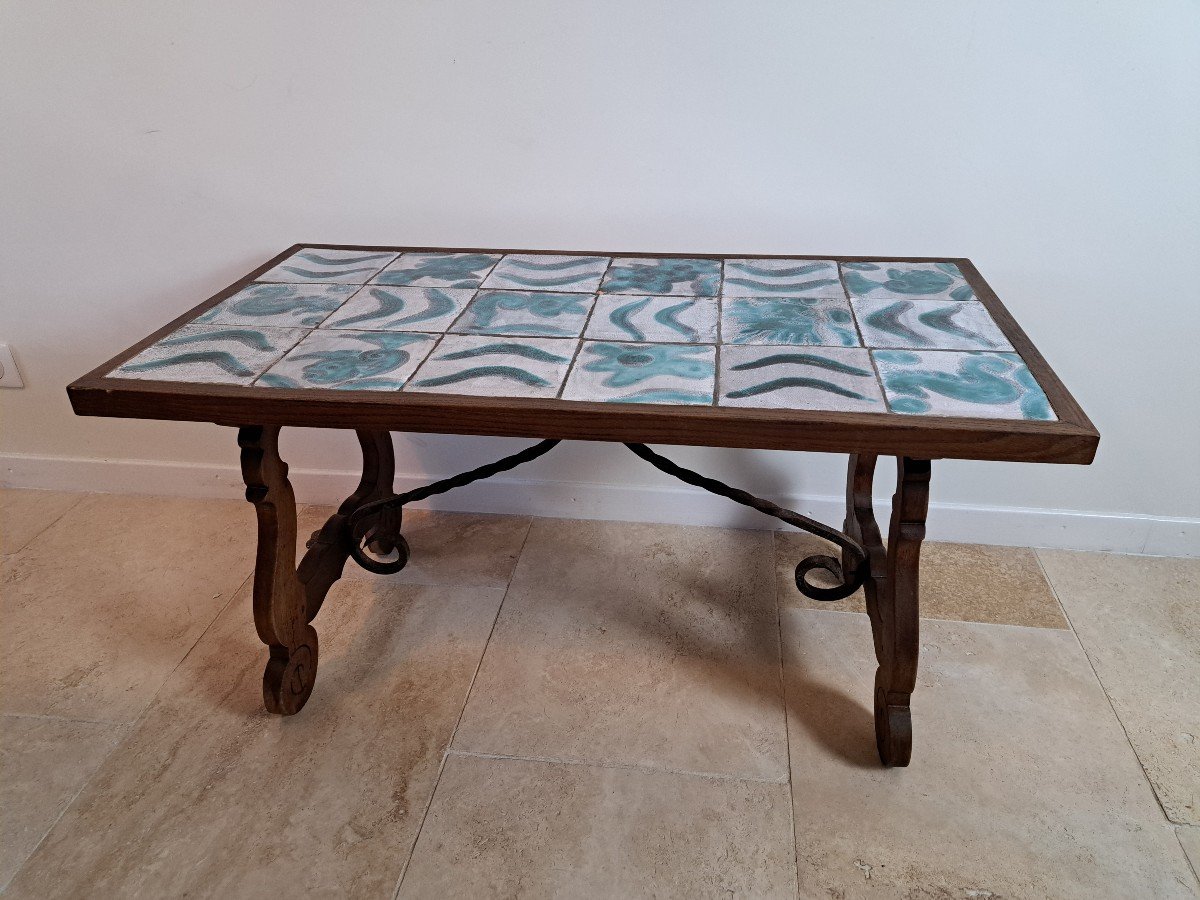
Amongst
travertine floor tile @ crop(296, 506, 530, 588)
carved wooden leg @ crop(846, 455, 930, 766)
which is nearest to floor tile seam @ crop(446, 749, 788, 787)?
carved wooden leg @ crop(846, 455, 930, 766)

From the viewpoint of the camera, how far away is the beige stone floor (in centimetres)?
140

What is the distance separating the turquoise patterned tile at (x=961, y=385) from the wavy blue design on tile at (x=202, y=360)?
3.15ft

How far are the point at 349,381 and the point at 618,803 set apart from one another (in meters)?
0.82

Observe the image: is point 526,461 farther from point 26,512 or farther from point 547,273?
point 26,512

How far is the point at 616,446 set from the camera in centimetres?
215

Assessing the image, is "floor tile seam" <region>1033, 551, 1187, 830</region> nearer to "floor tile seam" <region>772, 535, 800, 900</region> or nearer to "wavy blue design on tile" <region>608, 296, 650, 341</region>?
"floor tile seam" <region>772, 535, 800, 900</region>

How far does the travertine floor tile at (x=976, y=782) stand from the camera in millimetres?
1377

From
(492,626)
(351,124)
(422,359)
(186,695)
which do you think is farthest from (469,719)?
(351,124)

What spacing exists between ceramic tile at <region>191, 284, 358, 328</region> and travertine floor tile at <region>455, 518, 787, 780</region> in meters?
0.76

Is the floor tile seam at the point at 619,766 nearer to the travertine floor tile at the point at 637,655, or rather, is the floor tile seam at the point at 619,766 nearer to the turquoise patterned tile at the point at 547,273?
the travertine floor tile at the point at 637,655

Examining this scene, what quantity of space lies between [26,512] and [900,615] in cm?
216

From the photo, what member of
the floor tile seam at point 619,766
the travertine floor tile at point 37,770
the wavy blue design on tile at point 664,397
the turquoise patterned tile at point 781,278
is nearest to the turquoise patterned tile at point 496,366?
the wavy blue design on tile at point 664,397

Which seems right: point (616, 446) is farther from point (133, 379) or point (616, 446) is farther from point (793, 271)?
point (133, 379)

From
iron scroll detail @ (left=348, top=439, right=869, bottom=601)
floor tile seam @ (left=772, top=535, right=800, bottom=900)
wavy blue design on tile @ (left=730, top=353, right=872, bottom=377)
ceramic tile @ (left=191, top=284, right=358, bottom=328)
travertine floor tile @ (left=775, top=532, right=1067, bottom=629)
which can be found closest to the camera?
wavy blue design on tile @ (left=730, top=353, right=872, bottom=377)
